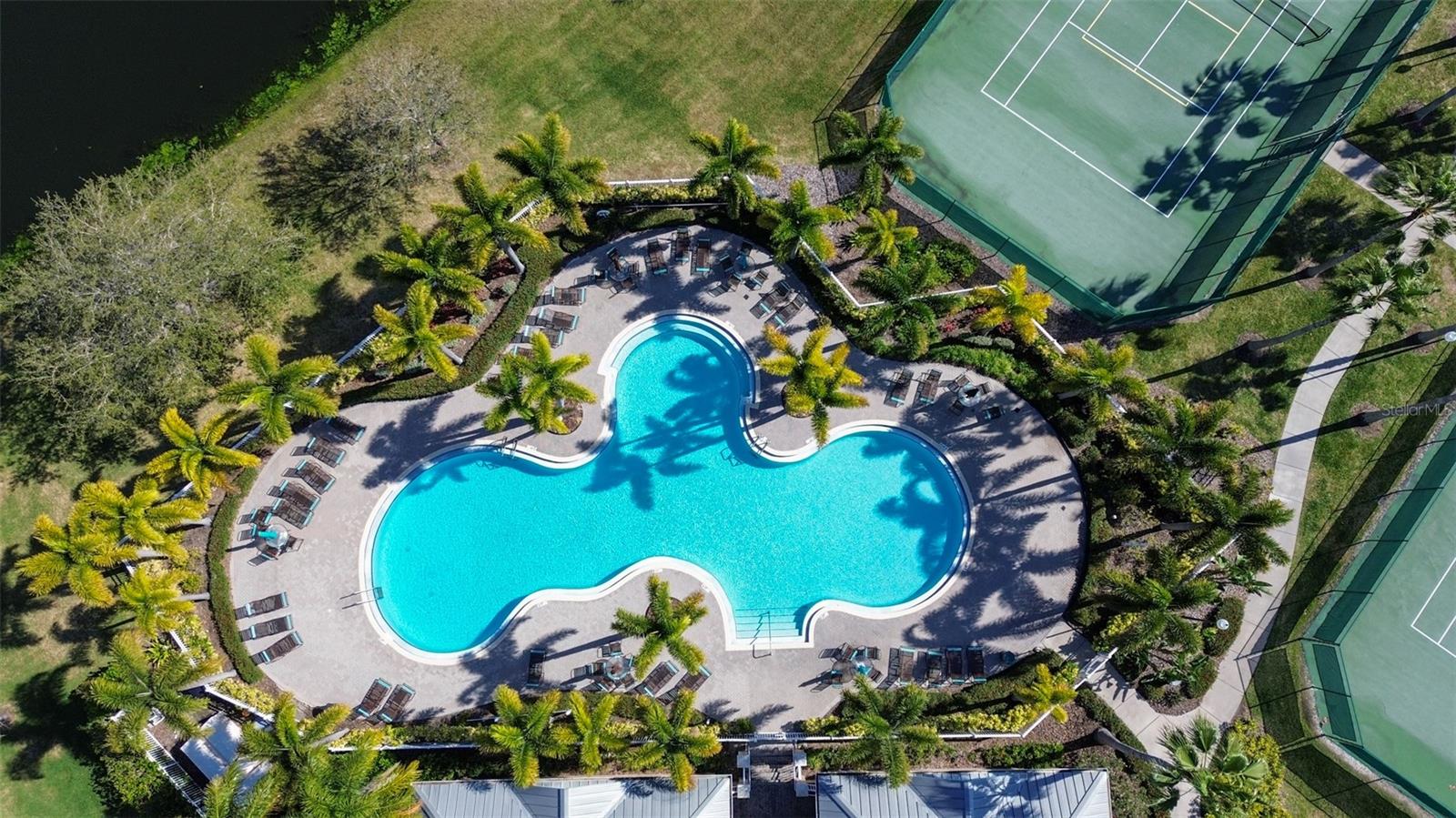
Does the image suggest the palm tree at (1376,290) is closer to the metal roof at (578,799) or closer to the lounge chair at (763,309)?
the lounge chair at (763,309)

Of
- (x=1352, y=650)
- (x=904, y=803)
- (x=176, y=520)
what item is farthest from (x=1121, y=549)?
(x=176, y=520)

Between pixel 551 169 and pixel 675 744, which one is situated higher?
pixel 551 169

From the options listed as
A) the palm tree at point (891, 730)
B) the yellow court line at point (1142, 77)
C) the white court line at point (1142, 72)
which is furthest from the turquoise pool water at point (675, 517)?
the white court line at point (1142, 72)

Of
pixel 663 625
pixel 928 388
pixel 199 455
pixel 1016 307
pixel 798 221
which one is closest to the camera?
pixel 199 455

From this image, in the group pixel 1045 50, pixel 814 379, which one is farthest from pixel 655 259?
pixel 1045 50

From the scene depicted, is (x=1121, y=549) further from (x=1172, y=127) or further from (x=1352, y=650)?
(x=1172, y=127)

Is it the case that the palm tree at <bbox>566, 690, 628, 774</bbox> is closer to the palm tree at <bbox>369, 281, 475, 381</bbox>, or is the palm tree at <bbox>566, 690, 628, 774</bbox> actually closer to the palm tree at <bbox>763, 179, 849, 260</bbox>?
the palm tree at <bbox>369, 281, 475, 381</bbox>

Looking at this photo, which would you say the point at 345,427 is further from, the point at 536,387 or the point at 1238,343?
the point at 1238,343
